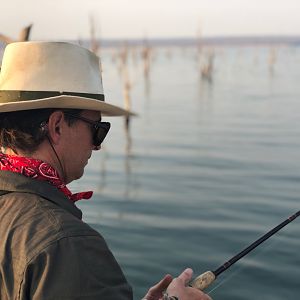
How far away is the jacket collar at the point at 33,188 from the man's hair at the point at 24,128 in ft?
0.55

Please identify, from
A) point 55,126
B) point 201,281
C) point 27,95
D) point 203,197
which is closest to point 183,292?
point 201,281

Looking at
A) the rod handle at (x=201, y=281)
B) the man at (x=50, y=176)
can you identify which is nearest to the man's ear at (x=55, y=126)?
the man at (x=50, y=176)

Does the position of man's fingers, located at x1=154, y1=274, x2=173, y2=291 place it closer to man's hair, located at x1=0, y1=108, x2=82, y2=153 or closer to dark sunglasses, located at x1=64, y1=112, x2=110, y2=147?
dark sunglasses, located at x1=64, y1=112, x2=110, y2=147

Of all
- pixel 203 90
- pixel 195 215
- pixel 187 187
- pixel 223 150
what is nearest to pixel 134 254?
pixel 195 215

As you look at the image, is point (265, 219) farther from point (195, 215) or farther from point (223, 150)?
point (223, 150)

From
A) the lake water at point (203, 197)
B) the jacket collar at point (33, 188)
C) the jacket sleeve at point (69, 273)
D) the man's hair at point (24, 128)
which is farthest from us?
the lake water at point (203, 197)

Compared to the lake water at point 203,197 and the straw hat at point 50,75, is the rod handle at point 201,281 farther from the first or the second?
→ the lake water at point 203,197

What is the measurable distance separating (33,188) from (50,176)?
131 mm

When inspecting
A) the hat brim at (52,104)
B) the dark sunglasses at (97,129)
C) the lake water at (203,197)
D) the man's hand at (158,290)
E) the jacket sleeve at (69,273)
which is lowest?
A: the lake water at (203,197)

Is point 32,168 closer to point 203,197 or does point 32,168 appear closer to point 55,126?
point 55,126

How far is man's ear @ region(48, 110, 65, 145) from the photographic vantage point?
220 cm

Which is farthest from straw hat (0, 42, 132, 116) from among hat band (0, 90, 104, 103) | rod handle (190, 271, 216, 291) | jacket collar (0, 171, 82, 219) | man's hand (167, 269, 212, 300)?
rod handle (190, 271, 216, 291)

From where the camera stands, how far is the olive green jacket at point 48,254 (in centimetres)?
179

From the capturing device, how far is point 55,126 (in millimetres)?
2217
